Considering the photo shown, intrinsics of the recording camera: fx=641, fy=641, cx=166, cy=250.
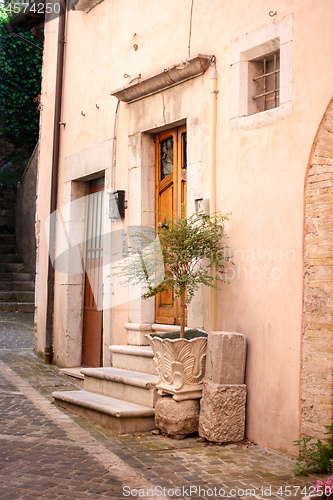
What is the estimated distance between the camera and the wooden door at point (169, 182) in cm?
691

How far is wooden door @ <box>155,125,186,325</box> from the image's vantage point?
6914mm

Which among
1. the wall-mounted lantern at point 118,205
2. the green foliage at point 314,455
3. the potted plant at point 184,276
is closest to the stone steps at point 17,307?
the wall-mounted lantern at point 118,205

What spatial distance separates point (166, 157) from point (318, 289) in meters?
3.04

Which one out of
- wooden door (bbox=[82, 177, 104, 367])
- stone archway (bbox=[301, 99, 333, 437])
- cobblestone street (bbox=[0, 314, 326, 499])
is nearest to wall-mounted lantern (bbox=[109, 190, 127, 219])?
wooden door (bbox=[82, 177, 104, 367])

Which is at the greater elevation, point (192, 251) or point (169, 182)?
point (169, 182)

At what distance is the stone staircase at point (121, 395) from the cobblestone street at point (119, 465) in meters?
0.13

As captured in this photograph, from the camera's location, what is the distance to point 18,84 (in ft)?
61.1

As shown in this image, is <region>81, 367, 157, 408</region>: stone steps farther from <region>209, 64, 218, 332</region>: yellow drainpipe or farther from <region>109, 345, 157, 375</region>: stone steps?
<region>209, 64, 218, 332</region>: yellow drainpipe

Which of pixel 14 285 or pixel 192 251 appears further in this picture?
pixel 14 285

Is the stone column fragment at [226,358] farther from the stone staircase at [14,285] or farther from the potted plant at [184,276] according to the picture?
the stone staircase at [14,285]

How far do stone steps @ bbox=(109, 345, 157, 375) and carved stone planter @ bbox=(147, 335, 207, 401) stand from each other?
0.89m

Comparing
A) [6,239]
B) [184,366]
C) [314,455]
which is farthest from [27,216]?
[314,455]

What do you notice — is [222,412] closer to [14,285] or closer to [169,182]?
[169,182]

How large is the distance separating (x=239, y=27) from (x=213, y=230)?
6.12 feet
